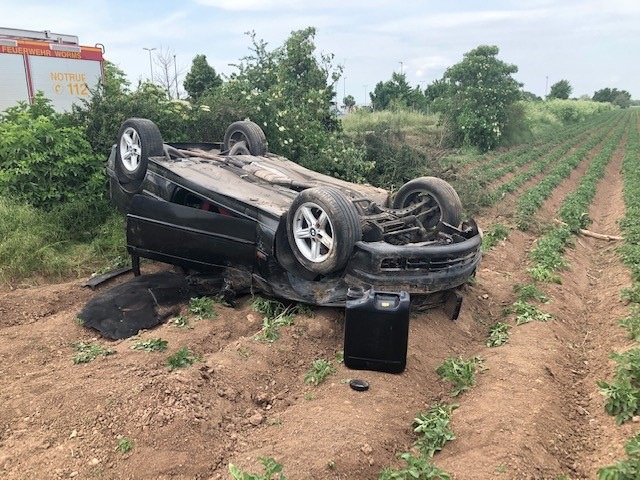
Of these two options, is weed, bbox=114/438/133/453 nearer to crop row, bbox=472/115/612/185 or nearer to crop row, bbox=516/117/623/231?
crop row, bbox=516/117/623/231

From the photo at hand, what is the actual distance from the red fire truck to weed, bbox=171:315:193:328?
7.62 metres

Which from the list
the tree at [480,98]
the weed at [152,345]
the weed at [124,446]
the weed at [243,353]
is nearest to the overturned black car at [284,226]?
the weed at [243,353]

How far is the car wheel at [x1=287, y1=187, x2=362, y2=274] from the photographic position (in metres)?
4.41

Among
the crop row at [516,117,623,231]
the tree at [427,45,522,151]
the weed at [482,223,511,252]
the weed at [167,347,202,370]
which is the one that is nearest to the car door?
the weed at [167,347,202,370]

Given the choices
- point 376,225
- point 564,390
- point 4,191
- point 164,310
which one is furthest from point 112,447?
point 4,191

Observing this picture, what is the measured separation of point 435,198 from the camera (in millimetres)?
5680

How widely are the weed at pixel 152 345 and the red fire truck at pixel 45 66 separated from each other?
26.3ft

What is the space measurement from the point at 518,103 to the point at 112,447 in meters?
28.1

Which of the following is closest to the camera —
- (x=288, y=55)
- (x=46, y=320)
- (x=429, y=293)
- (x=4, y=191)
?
(x=429, y=293)

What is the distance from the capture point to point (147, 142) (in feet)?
20.0

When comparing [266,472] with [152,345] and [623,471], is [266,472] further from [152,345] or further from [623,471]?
[152,345]

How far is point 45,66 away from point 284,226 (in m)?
9.51

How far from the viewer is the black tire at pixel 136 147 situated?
611 cm

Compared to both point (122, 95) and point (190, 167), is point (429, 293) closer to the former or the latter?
point (190, 167)
